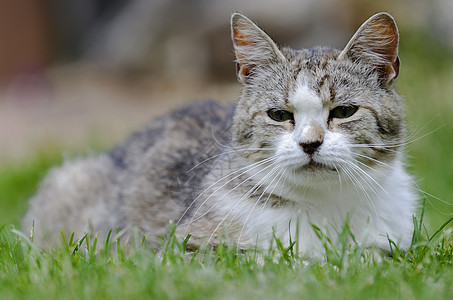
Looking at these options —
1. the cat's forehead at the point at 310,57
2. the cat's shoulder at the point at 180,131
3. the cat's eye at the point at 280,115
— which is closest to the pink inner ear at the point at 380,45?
the cat's forehead at the point at 310,57

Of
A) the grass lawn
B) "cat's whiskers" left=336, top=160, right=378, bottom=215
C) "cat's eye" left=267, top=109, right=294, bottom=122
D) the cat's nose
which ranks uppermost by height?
"cat's eye" left=267, top=109, right=294, bottom=122

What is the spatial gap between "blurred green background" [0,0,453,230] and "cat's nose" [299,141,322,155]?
3.48m

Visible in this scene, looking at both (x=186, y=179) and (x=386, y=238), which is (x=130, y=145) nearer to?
(x=186, y=179)

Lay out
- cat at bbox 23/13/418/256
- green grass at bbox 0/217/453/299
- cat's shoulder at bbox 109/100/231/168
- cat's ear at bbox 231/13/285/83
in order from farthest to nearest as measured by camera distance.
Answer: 1. cat's shoulder at bbox 109/100/231/168
2. cat's ear at bbox 231/13/285/83
3. cat at bbox 23/13/418/256
4. green grass at bbox 0/217/453/299

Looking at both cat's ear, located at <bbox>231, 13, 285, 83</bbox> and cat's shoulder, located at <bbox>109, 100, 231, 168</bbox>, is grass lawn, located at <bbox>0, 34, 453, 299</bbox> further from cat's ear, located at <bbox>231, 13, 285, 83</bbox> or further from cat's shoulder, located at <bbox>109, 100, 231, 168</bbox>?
cat's shoulder, located at <bbox>109, 100, 231, 168</bbox>

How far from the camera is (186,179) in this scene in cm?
390

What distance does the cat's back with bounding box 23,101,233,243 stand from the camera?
393 centimetres

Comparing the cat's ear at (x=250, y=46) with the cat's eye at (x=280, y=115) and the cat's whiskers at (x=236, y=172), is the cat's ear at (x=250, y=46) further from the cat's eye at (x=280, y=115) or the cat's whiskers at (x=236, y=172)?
the cat's whiskers at (x=236, y=172)

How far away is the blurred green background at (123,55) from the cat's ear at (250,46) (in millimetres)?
3047

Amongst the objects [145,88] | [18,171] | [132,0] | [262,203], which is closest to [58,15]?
[132,0]

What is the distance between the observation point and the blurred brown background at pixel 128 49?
29.0 feet

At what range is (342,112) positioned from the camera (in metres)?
3.13

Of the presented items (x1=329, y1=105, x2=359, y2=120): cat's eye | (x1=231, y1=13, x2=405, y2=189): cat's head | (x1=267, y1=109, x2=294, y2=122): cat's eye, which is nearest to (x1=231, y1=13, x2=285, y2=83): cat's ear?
(x1=231, y1=13, x2=405, y2=189): cat's head

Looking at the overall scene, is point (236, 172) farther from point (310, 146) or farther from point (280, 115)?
point (310, 146)
